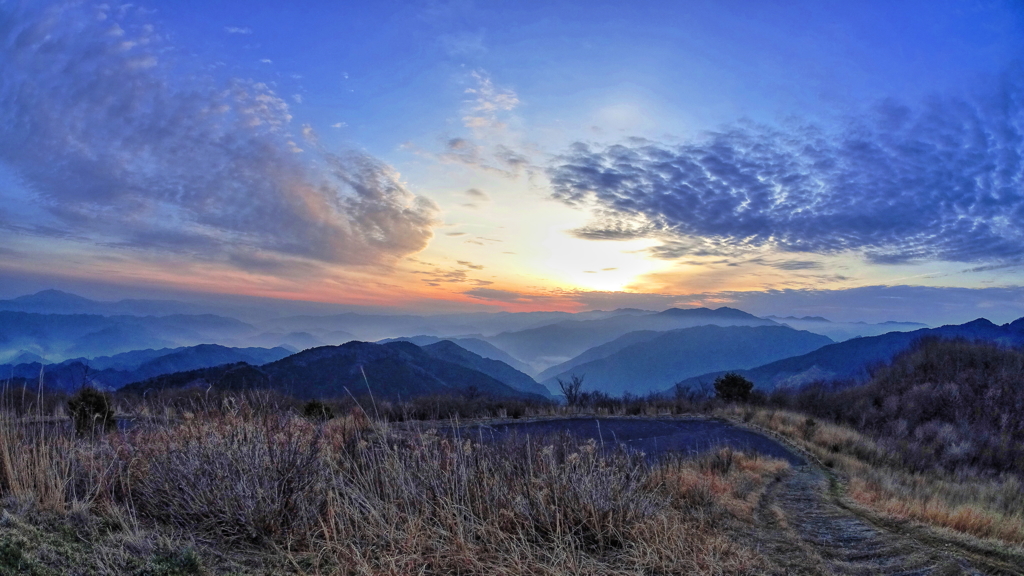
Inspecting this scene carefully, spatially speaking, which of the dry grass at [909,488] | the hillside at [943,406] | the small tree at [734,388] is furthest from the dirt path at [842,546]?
the small tree at [734,388]

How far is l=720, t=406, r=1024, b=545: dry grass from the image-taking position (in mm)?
5555

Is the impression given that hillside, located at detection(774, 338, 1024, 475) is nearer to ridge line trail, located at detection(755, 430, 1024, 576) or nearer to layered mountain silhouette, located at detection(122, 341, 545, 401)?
ridge line trail, located at detection(755, 430, 1024, 576)

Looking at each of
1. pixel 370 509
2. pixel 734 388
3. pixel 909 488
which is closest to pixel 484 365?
pixel 734 388

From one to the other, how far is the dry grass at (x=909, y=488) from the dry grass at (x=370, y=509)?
8.38 ft

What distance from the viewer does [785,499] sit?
7.25 m

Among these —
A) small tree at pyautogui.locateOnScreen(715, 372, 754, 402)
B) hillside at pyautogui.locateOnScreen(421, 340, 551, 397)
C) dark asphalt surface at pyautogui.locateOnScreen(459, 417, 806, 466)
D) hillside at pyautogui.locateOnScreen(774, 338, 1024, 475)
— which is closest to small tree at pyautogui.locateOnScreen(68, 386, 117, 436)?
dark asphalt surface at pyautogui.locateOnScreen(459, 417, 806, 466)

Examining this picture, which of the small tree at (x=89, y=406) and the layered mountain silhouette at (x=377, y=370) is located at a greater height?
the small tree at (x=89, y=406)

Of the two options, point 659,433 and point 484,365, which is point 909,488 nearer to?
point 659,433

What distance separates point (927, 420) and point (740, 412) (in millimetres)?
7808

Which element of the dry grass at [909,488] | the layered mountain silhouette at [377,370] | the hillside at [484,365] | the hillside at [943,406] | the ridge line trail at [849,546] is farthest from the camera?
the hillside at [484,365]

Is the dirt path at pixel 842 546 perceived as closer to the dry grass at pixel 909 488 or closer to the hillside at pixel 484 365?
the dry grass at pixel 909 488

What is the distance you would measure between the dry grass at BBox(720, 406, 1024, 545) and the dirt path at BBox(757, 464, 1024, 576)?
59 centimetres

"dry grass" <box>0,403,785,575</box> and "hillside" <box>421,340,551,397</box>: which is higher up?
"dry grass" <box>0,403,785,575</box>

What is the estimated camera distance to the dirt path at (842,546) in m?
4.24
